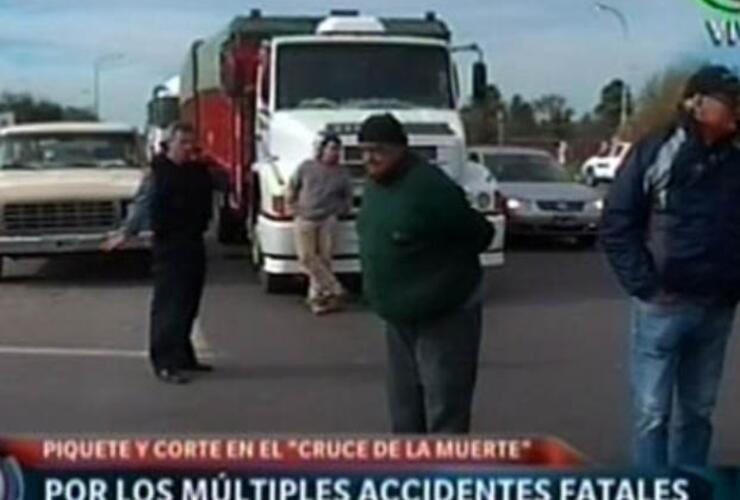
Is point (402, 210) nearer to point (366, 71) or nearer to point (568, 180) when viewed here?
point (366, 71)

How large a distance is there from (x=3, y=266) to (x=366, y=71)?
4780mm

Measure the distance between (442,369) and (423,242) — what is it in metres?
0.49

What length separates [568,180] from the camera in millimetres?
22391

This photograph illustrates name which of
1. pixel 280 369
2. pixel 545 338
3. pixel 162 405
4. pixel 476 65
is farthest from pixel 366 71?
pixel 162 405

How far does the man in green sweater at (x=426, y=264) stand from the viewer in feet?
18.9

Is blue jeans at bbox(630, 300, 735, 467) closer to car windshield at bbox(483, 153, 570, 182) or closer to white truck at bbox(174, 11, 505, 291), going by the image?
white truck at bbox(174, 11, 505, 291)

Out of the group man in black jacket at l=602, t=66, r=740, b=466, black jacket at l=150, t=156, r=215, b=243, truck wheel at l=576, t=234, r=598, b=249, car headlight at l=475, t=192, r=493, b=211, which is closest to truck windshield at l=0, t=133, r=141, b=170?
car headlight at l=475, t=192, r=493, b=211

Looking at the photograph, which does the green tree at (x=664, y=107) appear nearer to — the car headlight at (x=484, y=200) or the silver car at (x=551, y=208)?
the car headlight at (x=484, y=200)

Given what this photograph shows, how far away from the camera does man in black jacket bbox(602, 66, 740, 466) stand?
543cm

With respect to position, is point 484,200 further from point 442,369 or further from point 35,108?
point 35,108

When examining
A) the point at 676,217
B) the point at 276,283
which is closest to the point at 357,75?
the point at 276,283

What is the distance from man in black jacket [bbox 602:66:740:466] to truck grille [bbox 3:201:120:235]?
428 inches

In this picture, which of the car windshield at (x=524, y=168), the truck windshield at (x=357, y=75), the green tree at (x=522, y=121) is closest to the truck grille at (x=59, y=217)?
the truck windshield at (x=357, y=75)

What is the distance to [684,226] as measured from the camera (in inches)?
216
